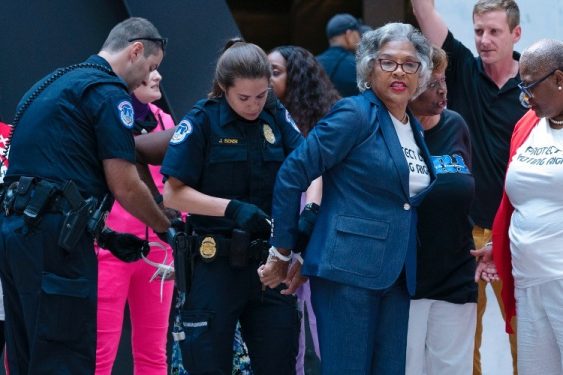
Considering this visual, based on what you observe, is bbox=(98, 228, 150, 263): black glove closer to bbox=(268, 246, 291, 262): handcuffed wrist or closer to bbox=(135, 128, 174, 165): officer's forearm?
bbox=(135, 128, 174, 165): officer's forearm

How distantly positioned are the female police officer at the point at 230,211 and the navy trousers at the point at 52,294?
41 centimetres

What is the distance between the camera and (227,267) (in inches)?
154

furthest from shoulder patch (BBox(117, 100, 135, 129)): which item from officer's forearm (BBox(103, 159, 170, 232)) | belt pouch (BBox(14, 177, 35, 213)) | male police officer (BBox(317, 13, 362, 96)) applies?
male police officer (BBox(317, 13, 362, 96))

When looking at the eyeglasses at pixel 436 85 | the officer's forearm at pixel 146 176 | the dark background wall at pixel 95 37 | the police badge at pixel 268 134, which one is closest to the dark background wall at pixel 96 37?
the dark background wall at pixel 95 37

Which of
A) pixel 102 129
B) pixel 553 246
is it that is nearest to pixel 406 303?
pixel 553 246

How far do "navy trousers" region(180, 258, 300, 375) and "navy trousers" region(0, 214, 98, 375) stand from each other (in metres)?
0.40

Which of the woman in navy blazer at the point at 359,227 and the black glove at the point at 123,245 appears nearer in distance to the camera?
the woman in navy blazer at the point at 359,227

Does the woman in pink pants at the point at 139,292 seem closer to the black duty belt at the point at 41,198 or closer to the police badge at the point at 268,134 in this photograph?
the black duty belt at the point at 41,198

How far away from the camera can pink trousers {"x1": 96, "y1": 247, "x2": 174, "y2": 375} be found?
4660 mm

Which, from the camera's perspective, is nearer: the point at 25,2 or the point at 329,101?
the point at 329,101

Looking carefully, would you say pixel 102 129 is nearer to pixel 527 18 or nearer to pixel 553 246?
pixel 553 246

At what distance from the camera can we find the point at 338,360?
362cm

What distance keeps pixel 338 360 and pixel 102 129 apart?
1274 millimetres

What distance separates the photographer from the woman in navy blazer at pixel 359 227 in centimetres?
358
